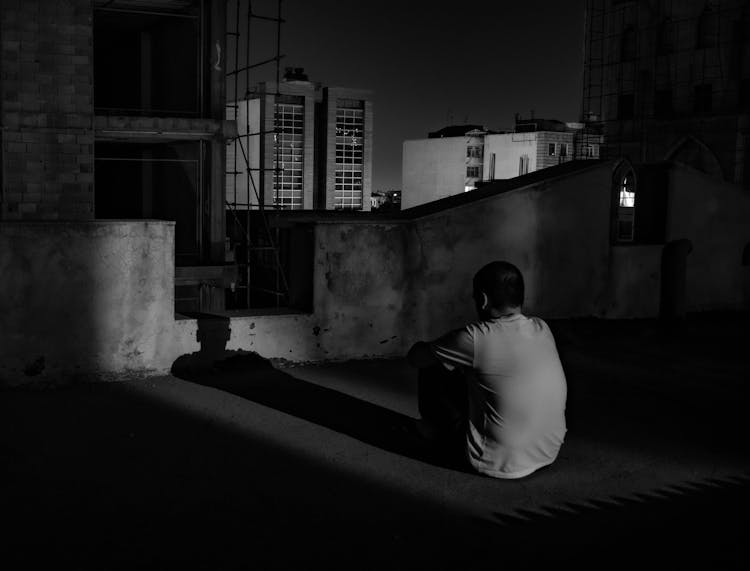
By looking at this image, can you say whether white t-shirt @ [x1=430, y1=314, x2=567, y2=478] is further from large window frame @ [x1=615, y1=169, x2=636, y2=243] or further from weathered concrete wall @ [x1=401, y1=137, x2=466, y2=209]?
weathered concrete wall @ [x1=401, y1=137, x2=466, y2=209]

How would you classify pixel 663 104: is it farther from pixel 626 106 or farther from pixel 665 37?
pixel 665 37

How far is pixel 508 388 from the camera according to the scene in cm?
506

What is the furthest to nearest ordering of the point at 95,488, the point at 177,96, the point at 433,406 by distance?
the point at 177,96 → the point at 433,406 → the point at 95,488

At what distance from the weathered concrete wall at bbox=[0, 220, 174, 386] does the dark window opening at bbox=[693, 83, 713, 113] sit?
42376 millimetres

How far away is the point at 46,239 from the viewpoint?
729cm

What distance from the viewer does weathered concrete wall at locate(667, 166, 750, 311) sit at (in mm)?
11781

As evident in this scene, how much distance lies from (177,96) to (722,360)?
39.1 feet

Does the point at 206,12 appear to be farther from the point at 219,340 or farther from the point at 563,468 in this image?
the point at 563,468

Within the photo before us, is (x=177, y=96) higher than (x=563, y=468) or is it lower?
higher

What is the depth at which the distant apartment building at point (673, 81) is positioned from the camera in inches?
1682

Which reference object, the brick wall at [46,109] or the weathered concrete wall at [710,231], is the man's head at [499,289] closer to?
the weathered concrete wall at [710,231]

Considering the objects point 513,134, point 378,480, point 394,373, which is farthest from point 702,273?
point 513,134

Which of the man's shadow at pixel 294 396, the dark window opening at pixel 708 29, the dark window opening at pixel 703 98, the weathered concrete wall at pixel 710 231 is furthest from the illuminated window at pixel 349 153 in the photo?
the man's shadow at pixel 294 396

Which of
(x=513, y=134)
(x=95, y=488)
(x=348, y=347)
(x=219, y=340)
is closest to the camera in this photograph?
(x=95, y=488)
